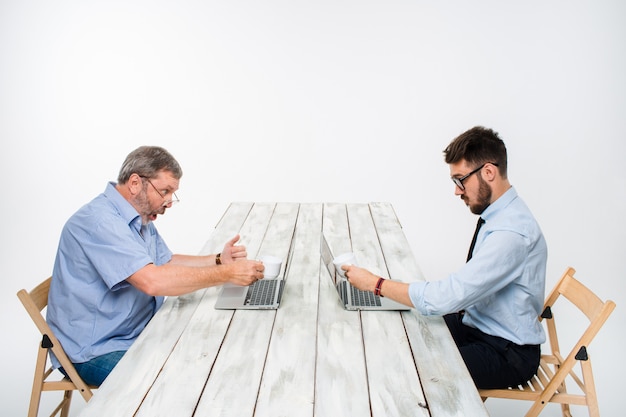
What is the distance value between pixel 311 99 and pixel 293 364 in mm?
4229

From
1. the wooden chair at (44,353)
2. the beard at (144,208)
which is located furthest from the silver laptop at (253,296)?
the wooden chair at (44,353)

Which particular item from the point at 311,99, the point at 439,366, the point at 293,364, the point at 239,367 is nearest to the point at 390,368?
the point at 439,366

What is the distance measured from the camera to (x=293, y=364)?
5.56 ft

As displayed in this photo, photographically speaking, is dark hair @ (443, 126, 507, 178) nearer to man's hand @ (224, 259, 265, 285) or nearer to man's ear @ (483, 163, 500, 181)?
man's ear @ (483, 163, 500, 181)

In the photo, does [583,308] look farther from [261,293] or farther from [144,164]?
[144,164]

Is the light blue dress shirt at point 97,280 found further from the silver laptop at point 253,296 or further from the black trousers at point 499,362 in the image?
the black trousers at point 499,362

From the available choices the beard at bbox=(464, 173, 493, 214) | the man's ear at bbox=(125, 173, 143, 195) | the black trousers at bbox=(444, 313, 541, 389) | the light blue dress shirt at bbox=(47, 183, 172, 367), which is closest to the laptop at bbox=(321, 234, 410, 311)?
the black trousers at bbox=(444, 313, 541, 389)

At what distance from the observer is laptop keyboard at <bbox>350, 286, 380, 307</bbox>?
6.86 ft

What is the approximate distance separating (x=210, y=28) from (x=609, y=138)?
381 cm

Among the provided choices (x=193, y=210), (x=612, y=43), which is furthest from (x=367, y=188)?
(x=612, y=43)

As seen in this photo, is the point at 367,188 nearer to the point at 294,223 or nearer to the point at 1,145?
the point at 294,223

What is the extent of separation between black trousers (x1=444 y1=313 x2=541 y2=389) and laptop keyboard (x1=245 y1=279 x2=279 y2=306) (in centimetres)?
74

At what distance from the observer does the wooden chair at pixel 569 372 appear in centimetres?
201

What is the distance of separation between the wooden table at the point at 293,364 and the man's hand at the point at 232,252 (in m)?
0.22
